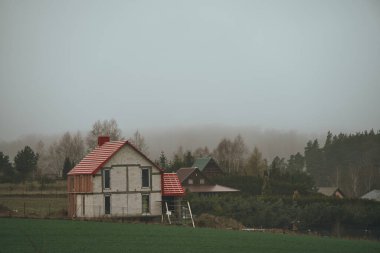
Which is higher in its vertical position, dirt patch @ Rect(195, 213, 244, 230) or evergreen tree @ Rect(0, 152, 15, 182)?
evergreen tree @ Rect(0, 152, 15, 182)

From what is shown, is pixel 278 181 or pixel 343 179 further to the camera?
pixel 343 179

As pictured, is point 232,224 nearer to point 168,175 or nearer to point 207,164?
point 168,175

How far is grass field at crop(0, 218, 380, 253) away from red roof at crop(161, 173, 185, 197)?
414 inches

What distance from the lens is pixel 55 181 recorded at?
245 ft

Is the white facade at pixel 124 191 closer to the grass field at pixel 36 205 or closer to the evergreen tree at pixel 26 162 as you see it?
the grass field at pixel 36 205

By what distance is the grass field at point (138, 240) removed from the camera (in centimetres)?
3216

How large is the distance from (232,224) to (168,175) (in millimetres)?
7064

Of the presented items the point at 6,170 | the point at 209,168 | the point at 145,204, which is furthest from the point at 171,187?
the point at 209,168

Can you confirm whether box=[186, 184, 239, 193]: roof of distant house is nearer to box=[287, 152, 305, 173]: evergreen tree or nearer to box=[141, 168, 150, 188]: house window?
box=[141, 168, 150, 188]: house window

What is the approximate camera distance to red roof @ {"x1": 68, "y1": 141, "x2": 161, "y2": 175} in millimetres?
52375

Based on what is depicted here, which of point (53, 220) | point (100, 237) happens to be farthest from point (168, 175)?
point (100, 237)

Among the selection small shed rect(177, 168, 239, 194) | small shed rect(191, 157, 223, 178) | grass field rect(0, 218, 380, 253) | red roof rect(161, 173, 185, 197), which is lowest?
grass field rect(0, 218, 380, 253)

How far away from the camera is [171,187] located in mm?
54750

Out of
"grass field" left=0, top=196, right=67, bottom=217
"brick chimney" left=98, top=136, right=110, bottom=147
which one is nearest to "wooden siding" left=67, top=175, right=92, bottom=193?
"grass field" left=0, top=196, right=67, bottom=217
